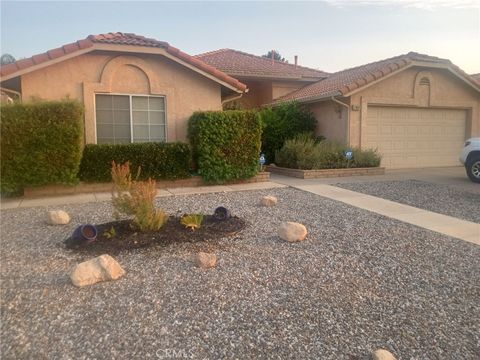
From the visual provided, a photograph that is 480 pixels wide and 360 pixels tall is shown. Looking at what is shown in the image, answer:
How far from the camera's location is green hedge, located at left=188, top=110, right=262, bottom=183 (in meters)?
11.2

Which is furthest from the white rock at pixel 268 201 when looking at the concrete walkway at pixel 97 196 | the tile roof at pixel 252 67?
the tile roof at pixel 252 67

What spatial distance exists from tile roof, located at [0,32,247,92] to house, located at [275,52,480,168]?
487cm

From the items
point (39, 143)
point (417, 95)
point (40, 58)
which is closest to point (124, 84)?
point (40, 58)

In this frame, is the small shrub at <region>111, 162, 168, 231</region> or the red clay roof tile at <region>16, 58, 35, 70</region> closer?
the small shrub at <region>111, 162, 168, 231</region>

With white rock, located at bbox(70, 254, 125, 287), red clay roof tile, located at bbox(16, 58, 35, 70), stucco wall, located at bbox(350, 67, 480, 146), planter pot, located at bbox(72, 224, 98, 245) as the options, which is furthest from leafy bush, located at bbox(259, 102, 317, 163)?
white rock, located at bbox(70, 254, 125, 287)

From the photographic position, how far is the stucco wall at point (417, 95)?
1493 cm

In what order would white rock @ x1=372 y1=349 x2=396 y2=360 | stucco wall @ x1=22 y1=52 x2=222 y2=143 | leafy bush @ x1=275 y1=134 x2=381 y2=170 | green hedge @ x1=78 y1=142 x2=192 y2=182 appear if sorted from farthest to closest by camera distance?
leafy bush @ x1=275 y1=134 x2=381 y2=170, stucco wall @ x1=22 y1=52 x2=222 y2=143, green hedge @ x1=78 y1=142 x2=192 y2=182, white rock @ x1=372 y1=349 x2=396 y2=360

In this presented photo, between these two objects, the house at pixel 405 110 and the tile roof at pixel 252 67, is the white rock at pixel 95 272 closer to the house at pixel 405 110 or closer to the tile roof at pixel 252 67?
the house at pixel 405 110

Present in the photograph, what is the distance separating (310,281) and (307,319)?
83 centimetres

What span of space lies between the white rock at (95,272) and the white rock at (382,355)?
2731 millimetres

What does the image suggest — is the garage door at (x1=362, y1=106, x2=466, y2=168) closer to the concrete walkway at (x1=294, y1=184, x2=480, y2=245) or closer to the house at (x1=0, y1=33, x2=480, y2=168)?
the house at (x1=0, y1=33, x2=480, y2=168)

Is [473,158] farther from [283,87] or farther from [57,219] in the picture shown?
[57,219]

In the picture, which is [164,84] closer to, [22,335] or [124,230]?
[124,230]

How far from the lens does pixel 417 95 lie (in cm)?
1578
